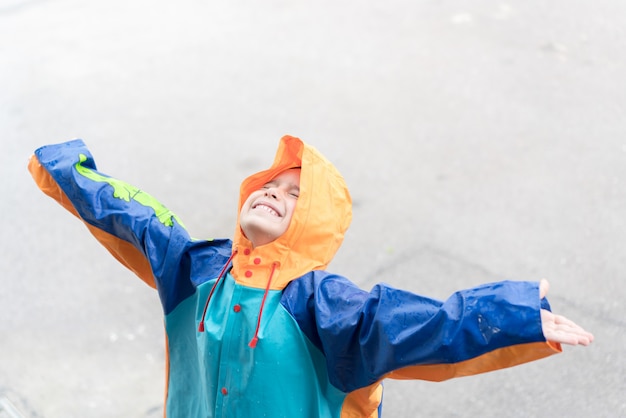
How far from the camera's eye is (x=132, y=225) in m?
2.60

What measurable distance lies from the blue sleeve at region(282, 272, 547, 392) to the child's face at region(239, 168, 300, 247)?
0.17 m

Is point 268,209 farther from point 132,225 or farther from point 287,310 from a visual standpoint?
point 132,225

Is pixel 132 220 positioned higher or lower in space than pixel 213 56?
higher

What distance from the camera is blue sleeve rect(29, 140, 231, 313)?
257 cm

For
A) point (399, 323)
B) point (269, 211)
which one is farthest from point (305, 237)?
point (399, 323)

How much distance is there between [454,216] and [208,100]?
2666 mm

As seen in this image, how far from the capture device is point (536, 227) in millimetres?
4848

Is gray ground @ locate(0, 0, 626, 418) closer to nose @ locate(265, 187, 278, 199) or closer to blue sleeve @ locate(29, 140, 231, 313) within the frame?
blue sleeve @ locate(29, 140, 231, 313)

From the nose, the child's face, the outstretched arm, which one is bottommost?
the child's face

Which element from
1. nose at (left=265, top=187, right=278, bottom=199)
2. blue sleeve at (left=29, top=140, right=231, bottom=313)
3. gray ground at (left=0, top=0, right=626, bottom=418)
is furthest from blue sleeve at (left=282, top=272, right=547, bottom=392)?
gray ground at (left=0, top=0, right=626, bottom=418)

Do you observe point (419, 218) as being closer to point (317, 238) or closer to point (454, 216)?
point (454, 216)

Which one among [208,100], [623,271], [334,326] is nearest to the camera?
[334,326]

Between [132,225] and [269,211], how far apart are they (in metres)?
0.48

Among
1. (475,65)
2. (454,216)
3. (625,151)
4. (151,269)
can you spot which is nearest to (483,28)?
(475,65)
